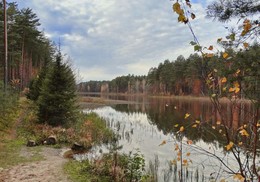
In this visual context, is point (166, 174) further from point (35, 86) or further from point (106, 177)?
point (35, 86)

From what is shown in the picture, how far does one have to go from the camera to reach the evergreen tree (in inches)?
572

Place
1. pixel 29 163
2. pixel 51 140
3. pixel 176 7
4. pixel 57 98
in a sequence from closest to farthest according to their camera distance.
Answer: pixel 176 7 < pixel 29 163 < pixel 51 140 < pixel 57 98

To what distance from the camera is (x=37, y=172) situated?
7215 mm

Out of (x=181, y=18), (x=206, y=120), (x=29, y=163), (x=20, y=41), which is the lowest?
(x=29, y=163)

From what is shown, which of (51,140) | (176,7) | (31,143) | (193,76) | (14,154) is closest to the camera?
(176,7)

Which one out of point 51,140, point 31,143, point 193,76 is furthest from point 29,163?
point 193,76

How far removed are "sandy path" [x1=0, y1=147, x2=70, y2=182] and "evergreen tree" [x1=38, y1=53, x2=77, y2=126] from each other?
602 cm

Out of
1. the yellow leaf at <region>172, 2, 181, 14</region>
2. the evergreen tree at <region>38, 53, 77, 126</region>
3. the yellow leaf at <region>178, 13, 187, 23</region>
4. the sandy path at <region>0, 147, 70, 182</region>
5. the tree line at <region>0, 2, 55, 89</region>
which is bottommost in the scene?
the sandy path at <region>0, 147, 70, 182</region>

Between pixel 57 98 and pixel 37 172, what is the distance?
772cm

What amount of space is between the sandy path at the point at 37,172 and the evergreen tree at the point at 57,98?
6.02 m

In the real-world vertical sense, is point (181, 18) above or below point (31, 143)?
above

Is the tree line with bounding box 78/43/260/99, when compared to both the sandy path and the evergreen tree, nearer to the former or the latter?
the sandy path

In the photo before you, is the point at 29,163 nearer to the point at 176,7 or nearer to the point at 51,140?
the point at 51,140

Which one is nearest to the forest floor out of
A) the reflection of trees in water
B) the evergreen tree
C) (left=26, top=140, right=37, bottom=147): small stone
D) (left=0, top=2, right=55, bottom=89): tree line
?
(left=26, top=140, right=37, bottom=147): small stone
